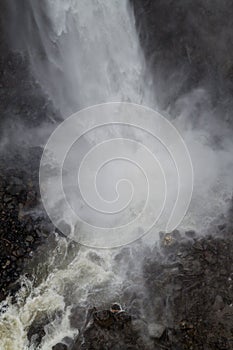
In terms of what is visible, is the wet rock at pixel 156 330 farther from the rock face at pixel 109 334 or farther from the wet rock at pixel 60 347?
the wet rock at pixel 60 347

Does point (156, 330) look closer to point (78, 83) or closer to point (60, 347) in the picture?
point (60, 347)

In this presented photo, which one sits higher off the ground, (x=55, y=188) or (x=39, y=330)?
(x=55, y=188)

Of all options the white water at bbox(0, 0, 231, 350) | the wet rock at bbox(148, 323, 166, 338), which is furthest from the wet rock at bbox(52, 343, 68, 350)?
the wet rock at bbox(148, 323, 166, 338)

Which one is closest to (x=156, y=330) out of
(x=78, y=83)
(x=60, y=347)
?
(x=60, y=347)

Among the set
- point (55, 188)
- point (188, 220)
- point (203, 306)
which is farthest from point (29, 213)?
point (203, 306)

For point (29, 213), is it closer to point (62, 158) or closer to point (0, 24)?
point (62, 158)

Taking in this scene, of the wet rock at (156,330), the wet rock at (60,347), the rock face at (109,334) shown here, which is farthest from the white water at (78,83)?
the wet rock at (156,330)

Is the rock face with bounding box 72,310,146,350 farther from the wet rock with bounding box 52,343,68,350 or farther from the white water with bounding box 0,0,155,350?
the white water with bounding box 0,0,155,350

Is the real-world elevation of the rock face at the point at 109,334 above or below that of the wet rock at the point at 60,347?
above
